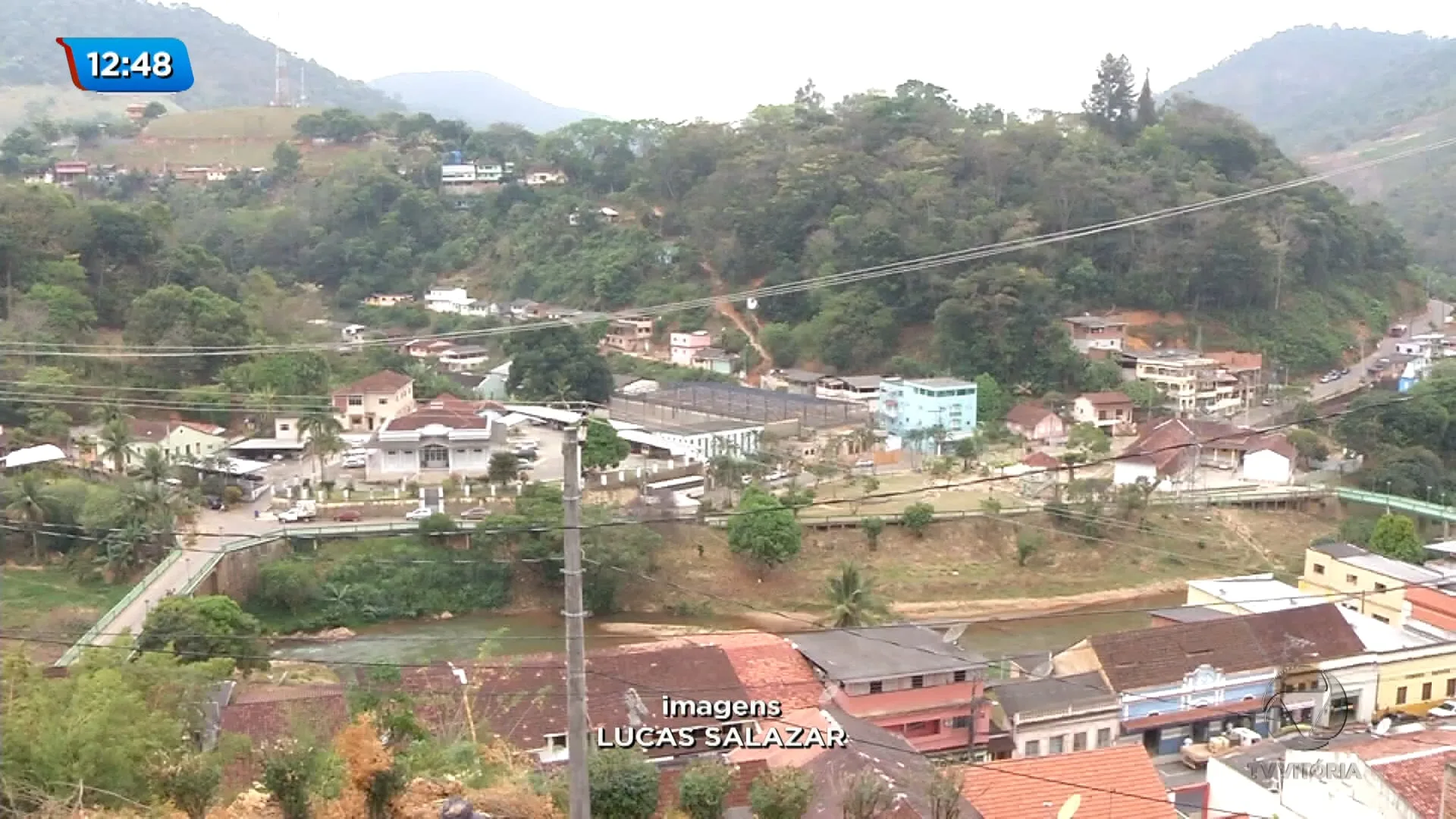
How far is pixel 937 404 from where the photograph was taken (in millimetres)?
20250

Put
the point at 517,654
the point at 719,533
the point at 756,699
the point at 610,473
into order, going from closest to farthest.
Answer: the point at 756,699, the point at 517,654, the point at 719,533, the point at 610,473

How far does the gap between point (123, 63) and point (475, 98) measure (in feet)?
407

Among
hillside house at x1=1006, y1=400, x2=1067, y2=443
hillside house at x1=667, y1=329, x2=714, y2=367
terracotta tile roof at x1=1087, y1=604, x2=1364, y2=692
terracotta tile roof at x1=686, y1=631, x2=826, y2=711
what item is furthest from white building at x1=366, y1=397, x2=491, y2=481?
terracotta tile roof at x1=1087, y1=604, x2=1364, y2=692

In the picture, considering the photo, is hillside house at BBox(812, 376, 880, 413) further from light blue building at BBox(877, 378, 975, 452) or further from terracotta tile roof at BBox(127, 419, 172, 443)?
terracotta tile roof at BBox(127, 419, 172, 443)

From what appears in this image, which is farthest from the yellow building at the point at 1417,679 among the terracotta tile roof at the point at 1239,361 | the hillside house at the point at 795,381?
the terracotta tile roof at the point at 1239,361

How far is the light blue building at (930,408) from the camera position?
66.4 ft

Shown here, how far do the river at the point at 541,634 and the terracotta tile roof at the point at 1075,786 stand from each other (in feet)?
21.0

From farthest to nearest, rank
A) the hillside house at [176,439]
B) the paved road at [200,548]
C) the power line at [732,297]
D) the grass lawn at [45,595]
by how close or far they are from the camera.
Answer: the power line at [732,297], the hillside house at [176,439], the grass lawn at [45,595], the paved road at [200,548]

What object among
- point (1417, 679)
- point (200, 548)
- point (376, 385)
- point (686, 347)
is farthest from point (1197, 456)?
point (200, 548)

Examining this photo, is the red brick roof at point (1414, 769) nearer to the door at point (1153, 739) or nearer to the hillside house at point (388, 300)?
the door at point (1153, 739)

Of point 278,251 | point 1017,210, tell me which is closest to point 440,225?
point 278,251

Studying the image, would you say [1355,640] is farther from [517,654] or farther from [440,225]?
[440,225]

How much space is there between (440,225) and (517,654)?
69.2 ft

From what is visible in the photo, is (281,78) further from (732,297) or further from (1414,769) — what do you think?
(1414,769)
